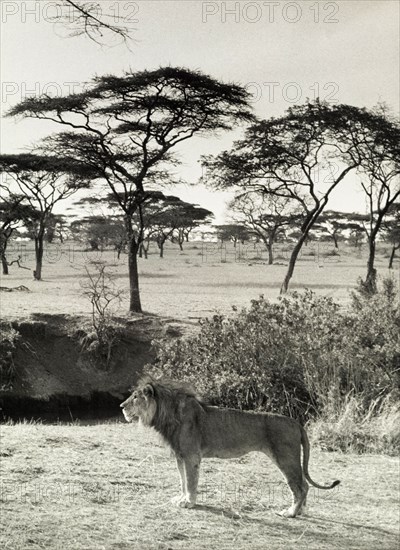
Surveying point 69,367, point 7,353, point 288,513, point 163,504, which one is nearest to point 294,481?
point 288,513

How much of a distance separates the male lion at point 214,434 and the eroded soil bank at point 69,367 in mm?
10468

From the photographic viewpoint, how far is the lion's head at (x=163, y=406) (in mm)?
5398

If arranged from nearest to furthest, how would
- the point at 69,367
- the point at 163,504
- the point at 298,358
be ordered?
the point at 163,504, the point at 298,358, the point at 69,367

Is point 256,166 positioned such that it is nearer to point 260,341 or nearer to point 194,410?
point 260,341

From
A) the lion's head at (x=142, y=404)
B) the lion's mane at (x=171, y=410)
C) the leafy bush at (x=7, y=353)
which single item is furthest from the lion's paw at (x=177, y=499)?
the leafy bush at (x=7, y=353)

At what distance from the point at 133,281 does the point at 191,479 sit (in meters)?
14.8

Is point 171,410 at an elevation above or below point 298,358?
above

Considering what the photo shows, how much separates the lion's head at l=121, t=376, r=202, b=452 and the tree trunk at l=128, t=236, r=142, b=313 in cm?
1397

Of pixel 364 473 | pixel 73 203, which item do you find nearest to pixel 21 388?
pixel 364 473

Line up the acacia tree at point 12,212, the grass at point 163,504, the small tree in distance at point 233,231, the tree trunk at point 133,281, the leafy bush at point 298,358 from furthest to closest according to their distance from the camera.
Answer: the small tree in distance at point 233,231 < the acacia tree at point 12,212 < the tree trunk at point 133,281 < the leafy bush at point 298,358 < the grass at point 163,504

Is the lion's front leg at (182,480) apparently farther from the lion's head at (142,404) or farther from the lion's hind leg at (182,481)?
the lion's head at (142,404)

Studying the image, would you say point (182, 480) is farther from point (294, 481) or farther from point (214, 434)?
point (294, 481)

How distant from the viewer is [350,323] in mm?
11977

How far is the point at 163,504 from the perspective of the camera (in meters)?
5.79
